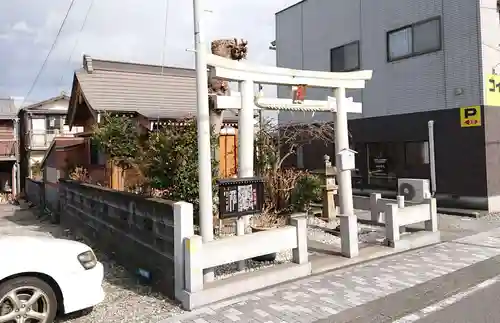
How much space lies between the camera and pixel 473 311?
15.4 feet

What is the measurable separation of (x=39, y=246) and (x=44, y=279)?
36cm

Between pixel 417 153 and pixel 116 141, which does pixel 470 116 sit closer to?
pixel 417 153

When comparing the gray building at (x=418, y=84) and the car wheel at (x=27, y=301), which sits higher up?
the gray building at (x=418, y=84)

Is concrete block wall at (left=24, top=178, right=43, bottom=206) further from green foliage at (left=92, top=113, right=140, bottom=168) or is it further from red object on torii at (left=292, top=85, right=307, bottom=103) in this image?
red object on torii at (left=292, top=85, right=307, bottom=103)

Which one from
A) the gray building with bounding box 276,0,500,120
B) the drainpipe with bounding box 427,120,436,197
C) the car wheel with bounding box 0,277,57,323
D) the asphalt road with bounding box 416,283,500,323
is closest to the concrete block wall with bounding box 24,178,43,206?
the gray building with bounding box 276,0,500,120

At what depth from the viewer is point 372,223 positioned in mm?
9992

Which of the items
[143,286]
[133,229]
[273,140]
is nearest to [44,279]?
[143,286]

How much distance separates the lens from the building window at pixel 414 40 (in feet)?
42.4

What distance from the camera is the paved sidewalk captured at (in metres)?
4.62

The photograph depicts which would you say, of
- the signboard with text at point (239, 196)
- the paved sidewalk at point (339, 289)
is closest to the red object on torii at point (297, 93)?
the signboard with text at point (239, 196)

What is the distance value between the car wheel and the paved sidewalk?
48.1 inches

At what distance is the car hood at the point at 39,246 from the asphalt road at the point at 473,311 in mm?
3759

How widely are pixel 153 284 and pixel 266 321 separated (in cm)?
187

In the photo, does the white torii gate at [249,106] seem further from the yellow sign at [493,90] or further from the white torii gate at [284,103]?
the yellow sign at [493,90]
